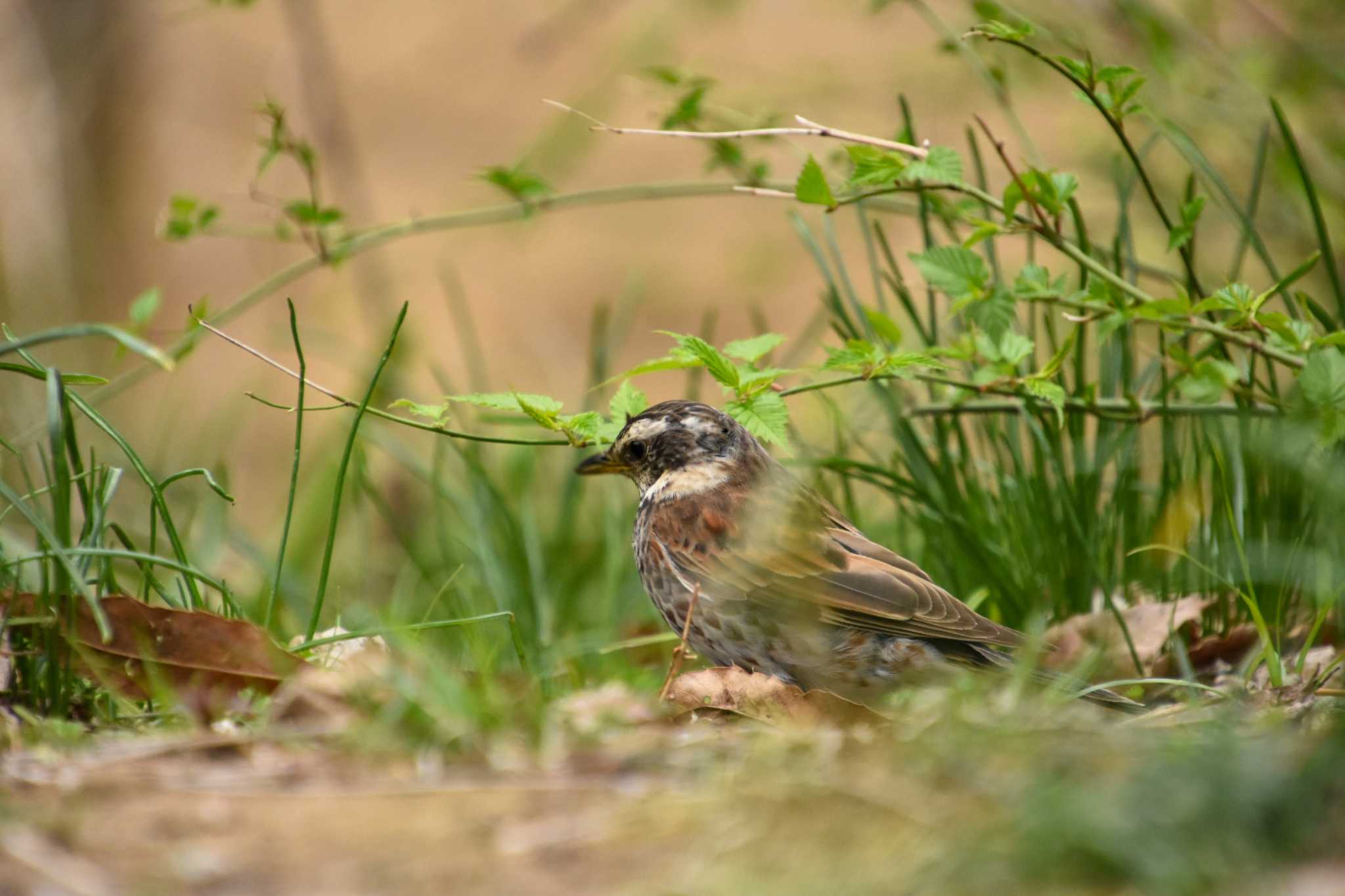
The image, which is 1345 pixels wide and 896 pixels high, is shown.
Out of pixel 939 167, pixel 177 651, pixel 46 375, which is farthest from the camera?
pixel 939 167

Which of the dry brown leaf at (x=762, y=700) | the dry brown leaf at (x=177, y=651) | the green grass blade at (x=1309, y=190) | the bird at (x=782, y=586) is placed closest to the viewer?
the dry brown leaf at (x=177, y=651)

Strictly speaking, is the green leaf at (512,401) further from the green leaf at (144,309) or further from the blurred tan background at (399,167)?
the blurred tan background at (399,167)

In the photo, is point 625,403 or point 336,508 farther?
point 625,403

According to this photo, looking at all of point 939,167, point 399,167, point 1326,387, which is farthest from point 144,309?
point 399,167

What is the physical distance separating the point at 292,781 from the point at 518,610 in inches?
98.6

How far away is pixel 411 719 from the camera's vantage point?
2422mm

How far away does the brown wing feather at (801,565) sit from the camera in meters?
3.77

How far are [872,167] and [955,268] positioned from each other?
1.11 feet

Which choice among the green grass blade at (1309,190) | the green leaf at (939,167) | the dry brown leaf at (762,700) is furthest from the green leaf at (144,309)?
the green grass blade at (1309,190)

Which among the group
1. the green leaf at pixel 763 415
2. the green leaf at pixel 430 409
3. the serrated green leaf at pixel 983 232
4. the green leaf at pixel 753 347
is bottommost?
the green leaf at pixel 763 415

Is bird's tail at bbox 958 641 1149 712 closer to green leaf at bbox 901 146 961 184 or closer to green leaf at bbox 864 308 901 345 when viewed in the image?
green leaf at bbox 864 308 901 345

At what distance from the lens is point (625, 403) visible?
3.55 meters

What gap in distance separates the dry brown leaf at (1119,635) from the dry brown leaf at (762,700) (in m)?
0.90

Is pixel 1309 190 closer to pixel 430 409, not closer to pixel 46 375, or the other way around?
pixel 430 409
